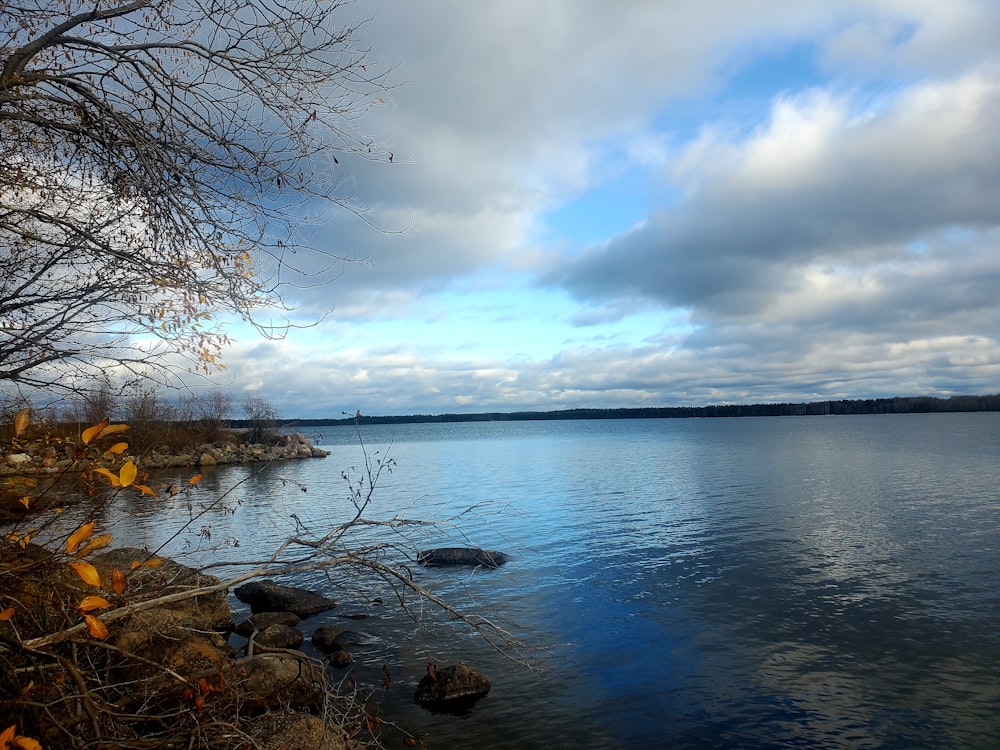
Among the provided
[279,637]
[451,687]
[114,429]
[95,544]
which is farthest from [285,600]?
[114,429]

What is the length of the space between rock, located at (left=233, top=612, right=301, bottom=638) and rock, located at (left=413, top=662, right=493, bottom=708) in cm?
497

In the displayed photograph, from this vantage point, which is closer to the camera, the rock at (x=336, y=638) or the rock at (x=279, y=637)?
the rock at (x=279, y=637)

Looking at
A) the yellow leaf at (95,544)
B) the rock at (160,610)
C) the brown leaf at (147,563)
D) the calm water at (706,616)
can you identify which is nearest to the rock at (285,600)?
the calm water at (706,616)

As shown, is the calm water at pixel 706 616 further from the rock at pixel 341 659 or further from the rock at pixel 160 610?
the rock at pixel 160 610

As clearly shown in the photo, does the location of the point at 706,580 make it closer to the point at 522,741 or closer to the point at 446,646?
the point at 446,646

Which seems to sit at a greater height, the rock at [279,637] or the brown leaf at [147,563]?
the brown leaf at [147,563]

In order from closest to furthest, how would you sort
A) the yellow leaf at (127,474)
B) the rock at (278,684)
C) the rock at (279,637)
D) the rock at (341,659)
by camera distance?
1. the yellow leaf at (127,474)
2. the rock at (278,684)
3. the rock at (341,659)
4. the rock at (279,637)

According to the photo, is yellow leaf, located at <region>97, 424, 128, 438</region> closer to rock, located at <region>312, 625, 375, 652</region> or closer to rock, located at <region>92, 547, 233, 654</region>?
rock, located at <region>92, 547, 233, 654</region>

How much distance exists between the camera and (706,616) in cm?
1516

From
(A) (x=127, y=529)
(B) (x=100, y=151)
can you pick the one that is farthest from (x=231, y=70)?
(A) (x=127, y=529)

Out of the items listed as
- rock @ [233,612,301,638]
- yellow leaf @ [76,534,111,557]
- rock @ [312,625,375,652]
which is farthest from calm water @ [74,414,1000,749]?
yellow leaf @ [76,534,111,557]

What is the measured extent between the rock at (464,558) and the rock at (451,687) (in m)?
8.76

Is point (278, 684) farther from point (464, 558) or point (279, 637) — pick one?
point (464, 558)

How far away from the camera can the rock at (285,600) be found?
16219 mm
